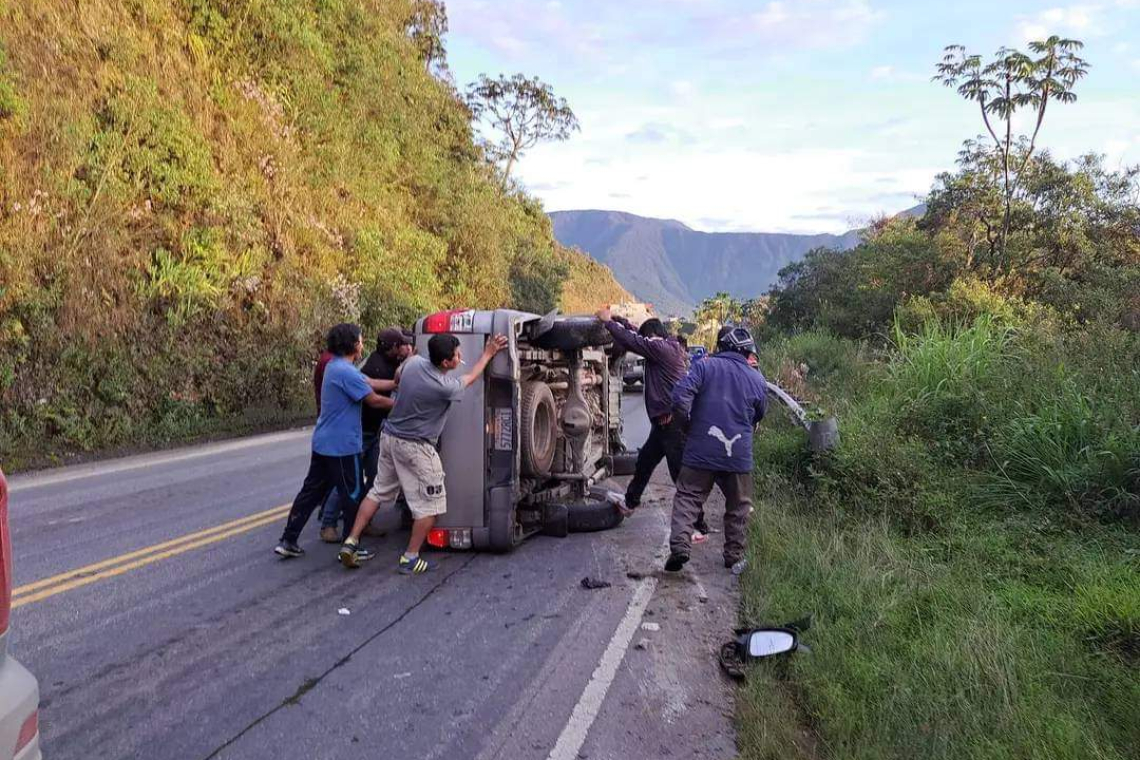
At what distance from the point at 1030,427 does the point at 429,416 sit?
552cm

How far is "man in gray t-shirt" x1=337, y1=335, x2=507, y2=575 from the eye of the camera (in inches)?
245

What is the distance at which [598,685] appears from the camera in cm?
455

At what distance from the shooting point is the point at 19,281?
12.8 meters

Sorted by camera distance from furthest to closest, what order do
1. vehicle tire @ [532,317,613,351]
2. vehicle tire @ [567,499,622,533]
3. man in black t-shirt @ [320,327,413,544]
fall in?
vehicle tire @ [567,499,622,533]
vehicle tire @ [532,317,613,351]
man in black t-shirt @ [320,327,413,544]

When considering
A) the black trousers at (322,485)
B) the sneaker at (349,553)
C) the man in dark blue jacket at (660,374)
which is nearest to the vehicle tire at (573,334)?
the man in dark blue jacket at (660,374)

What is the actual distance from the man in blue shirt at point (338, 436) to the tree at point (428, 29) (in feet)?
108

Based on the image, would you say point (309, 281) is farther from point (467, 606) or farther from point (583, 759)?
point (583, 759)

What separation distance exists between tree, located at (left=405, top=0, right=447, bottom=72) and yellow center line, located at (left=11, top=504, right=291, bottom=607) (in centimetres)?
3225

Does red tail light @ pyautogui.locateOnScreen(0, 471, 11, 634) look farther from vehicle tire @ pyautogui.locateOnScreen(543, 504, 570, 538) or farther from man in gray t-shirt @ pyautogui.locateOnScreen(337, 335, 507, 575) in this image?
vehicle tire @ pyautogui.locateOnScreen(543, 504, 570, 538)

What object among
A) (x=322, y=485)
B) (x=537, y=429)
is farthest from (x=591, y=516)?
(x=322, y=485)

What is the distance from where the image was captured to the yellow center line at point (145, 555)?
5.77 meters

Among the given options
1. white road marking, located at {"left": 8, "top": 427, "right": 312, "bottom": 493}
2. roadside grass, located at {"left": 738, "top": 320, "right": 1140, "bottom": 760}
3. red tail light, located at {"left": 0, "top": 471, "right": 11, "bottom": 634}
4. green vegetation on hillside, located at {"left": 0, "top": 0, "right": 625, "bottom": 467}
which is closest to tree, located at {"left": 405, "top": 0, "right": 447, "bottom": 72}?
green vegetation on hillside, located at {"left": 0, "top": 0, "right": 625, "bottom": 467}

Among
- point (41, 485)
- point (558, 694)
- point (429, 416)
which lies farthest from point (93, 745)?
point (41, 485)

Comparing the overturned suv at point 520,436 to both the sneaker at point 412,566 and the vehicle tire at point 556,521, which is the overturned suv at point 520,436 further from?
the sneaker at point 412,566
